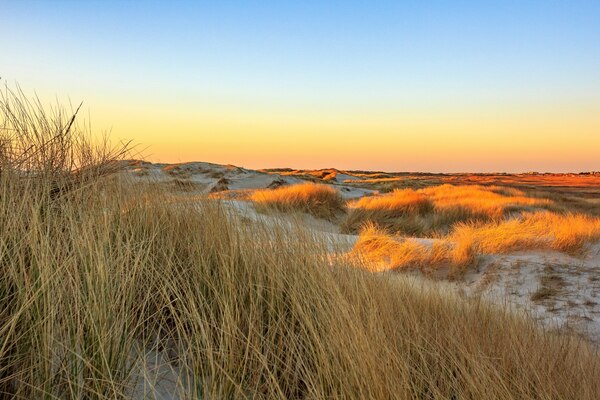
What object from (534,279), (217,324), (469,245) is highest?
(217,324)

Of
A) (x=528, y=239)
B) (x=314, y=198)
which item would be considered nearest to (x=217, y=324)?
(x=528, y=239)

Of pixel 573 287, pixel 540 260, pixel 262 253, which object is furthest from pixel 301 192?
pixel 262 253

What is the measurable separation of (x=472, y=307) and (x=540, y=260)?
11.5 feet

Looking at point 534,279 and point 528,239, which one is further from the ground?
point 528,239

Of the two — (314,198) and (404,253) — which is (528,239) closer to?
(404,253)

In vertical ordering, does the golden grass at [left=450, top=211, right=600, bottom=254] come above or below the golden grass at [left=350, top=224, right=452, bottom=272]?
above

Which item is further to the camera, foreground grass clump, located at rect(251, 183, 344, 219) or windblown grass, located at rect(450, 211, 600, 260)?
foreground grass clump, located at rect(251, 183, 344, 219)

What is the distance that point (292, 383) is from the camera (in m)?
1.47

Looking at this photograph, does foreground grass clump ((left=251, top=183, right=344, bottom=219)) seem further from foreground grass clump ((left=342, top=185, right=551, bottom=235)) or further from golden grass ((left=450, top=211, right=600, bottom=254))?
golden grass ((left=450, top=211, right=600, bottom=254))

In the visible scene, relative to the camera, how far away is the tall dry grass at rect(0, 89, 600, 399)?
1.31 metres

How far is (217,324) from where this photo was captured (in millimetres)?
1684

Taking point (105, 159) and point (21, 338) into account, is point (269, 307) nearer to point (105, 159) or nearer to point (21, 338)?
point (21, 338)

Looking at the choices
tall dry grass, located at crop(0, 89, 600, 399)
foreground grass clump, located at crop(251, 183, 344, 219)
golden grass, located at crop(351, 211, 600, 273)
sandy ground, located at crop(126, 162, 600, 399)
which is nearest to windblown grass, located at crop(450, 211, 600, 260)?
golden grass, located at crop(351, 211, 600, 273)

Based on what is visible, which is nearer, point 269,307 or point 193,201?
point 269,307
